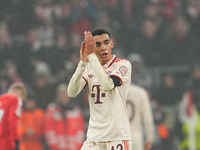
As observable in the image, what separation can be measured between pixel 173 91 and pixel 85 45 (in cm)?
736

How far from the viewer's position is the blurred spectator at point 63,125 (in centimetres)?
1169

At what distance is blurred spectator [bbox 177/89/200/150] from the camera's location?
41.6 ft

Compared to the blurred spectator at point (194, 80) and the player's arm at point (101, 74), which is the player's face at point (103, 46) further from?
the blurred spectator at point (194, 80)

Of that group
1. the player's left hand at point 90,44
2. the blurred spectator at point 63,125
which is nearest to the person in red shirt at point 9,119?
the blurred spectator at point 63,125

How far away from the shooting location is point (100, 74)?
581cm

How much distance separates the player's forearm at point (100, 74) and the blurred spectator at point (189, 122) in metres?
7.08

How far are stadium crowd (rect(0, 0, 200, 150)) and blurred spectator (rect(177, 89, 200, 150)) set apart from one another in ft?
0.13

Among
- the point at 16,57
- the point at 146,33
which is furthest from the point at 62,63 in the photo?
the point at 146,33

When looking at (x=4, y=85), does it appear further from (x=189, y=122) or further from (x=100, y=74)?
(x=100, y=74)

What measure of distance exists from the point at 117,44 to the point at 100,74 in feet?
26.9

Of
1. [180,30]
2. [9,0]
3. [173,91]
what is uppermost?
[9,0]

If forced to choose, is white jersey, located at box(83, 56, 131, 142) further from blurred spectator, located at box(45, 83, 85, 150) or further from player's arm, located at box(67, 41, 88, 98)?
blurred spectator, located at box(45, 83, 85, 150)

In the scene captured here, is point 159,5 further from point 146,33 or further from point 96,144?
point 96,144

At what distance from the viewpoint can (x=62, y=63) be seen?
13695 millimetres
